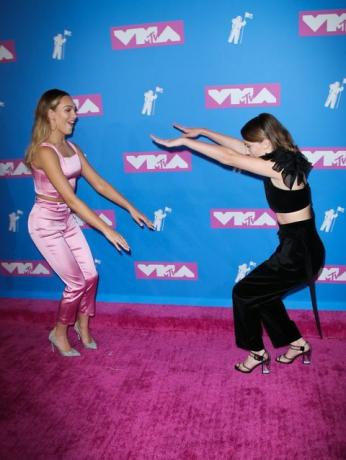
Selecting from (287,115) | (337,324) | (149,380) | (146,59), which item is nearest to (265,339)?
(337,324)

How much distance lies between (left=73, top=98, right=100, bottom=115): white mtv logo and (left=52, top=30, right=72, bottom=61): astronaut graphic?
1.11 feet

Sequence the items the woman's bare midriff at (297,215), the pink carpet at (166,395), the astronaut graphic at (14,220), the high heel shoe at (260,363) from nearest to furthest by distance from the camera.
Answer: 1. the pink carpet at (166,395)
2. the woman's bare midriff at (297,215)
3. the high heel shoe at (260,363)
4. the astronaut graphic at (14,220)

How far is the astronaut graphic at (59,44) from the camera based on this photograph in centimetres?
327

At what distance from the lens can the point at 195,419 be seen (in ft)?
8.34

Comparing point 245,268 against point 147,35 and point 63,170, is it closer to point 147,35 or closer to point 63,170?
point 63,170

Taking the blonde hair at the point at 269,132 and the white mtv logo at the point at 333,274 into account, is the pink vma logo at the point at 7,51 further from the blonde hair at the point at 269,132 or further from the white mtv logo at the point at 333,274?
the white mtv logo at the point at 333,274

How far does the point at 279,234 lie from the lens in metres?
2.74

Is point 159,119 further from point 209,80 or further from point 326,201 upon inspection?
point 326,201

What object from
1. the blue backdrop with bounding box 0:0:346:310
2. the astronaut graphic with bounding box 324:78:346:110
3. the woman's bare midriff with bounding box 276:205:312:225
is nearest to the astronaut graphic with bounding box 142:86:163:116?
the blue backdrop with bounding box 0:0:346:310

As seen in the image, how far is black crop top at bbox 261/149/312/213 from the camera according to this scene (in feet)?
7.98

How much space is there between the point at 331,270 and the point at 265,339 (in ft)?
2.35

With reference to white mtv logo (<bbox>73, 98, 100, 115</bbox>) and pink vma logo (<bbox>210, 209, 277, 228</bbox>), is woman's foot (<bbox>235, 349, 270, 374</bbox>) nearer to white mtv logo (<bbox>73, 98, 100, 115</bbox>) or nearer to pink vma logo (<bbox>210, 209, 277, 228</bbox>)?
pink vma logo (<bbox>210, 209, 277, 228</bbox>)

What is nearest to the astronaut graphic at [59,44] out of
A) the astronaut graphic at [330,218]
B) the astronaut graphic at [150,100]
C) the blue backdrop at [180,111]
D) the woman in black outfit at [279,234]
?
the blue backdrop at [180,111]

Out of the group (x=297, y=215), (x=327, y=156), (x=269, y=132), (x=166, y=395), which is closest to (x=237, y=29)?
(x=269, y=132)
